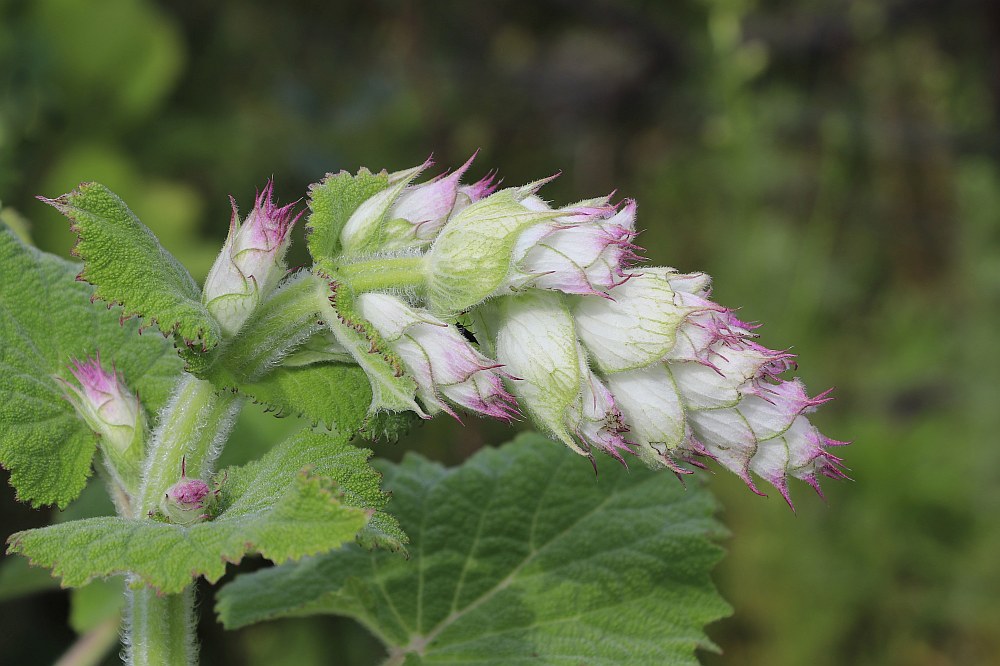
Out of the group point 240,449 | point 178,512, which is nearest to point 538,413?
point 178,512

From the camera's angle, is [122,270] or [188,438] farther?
[188,438]

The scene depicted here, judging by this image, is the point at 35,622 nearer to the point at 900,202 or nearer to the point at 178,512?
the point at 178,512

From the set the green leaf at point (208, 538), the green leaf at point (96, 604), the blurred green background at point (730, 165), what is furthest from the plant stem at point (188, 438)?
the blurred green background at point (730, 165)

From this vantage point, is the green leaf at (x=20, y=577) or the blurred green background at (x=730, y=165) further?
the blurred green background at (x=730, y=165)

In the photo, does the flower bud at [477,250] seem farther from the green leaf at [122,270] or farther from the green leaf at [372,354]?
the green leaf at [122,270]

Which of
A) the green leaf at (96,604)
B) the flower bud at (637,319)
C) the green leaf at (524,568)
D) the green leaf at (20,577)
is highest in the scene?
the flower bud at (637,319)

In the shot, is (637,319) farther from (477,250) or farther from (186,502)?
(186,502)

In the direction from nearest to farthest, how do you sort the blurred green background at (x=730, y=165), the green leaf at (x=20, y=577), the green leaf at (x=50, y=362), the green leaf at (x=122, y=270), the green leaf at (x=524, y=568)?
the green leaf at (x=122, y=270) → the green leaf at (x=50, y=362) → the green leaf at (x=524, y=568) → the green leaf at (x=20, y=577) → the blurred green background at (x=730, y=165)

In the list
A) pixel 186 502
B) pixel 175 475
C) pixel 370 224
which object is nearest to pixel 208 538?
pixel 186 502
